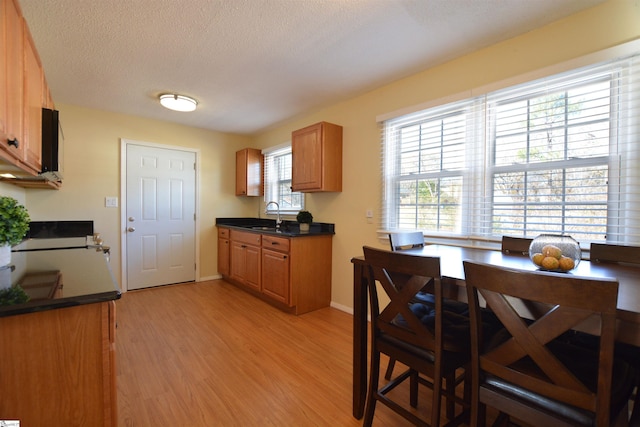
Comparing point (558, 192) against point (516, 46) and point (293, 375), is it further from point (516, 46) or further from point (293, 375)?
point (293, 375)

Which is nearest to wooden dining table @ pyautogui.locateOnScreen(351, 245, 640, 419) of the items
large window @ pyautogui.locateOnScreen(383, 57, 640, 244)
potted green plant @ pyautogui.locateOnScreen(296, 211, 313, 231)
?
large window @ pyautogui.locateOnScreen(383, 57, 640, 244)

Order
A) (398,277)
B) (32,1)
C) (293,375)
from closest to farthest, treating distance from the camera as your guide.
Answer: (398,277)
(32,1)
(293,375)

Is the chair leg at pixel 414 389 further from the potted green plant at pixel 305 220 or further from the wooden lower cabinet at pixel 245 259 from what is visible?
the wooden lower cabinet at pixel 245 259

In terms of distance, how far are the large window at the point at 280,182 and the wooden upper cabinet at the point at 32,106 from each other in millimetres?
2616

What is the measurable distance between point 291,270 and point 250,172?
6.95ft

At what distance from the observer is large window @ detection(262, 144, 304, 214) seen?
4156 millimetres

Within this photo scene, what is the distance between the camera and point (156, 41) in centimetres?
213

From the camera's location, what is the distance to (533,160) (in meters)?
2.02

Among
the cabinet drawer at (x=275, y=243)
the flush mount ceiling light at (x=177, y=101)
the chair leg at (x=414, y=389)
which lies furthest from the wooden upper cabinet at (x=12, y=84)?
the chair leg at (x=414, y=389)

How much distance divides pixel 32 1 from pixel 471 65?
2.98m

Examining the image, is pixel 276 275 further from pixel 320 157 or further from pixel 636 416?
pixel 636 416

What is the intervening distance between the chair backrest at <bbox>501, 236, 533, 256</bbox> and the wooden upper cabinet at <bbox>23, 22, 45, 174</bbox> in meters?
2.83

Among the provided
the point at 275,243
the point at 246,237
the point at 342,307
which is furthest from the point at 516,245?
the point at 246,237

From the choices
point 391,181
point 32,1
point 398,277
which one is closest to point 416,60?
point 391,181
